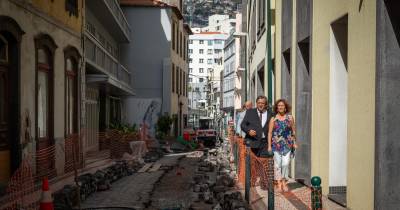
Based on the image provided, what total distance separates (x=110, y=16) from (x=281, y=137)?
19.6m

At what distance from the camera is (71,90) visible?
18578mm

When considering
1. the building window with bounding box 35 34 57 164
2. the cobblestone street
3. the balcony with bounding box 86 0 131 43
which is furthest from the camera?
the balcony with bounding box 86 0 131 43

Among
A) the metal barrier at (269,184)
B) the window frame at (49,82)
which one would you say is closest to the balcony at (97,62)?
the window frame at (49,82)

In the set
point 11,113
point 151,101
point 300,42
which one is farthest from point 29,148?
point 151,101

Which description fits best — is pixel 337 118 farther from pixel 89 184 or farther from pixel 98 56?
pixel 98 56

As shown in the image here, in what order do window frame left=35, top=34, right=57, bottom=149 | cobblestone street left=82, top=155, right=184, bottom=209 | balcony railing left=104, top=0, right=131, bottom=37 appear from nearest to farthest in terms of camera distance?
cobblestone street left=82, top=155, right=184, bottom=209 → window frame left=35, top=34, right=57, bottom=149 → balcony railing left=104, top=0, right=131, bottom=37

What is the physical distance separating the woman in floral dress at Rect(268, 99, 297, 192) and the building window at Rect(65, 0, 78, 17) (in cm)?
853

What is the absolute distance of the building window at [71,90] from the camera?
17.7 metres

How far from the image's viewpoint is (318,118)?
11.3 metres

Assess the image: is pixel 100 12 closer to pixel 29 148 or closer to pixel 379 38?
pixel 29 148

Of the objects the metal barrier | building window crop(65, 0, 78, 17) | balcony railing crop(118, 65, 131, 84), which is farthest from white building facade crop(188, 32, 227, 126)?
the metal barrier

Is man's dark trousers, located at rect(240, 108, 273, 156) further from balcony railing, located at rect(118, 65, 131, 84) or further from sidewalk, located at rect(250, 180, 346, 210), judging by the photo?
balcony railing, located at rect(118, 65, 131, 84)

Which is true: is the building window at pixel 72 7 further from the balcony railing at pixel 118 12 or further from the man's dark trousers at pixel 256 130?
the man's dark trousers at pixel 256 130

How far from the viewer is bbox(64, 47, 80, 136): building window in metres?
17.7
